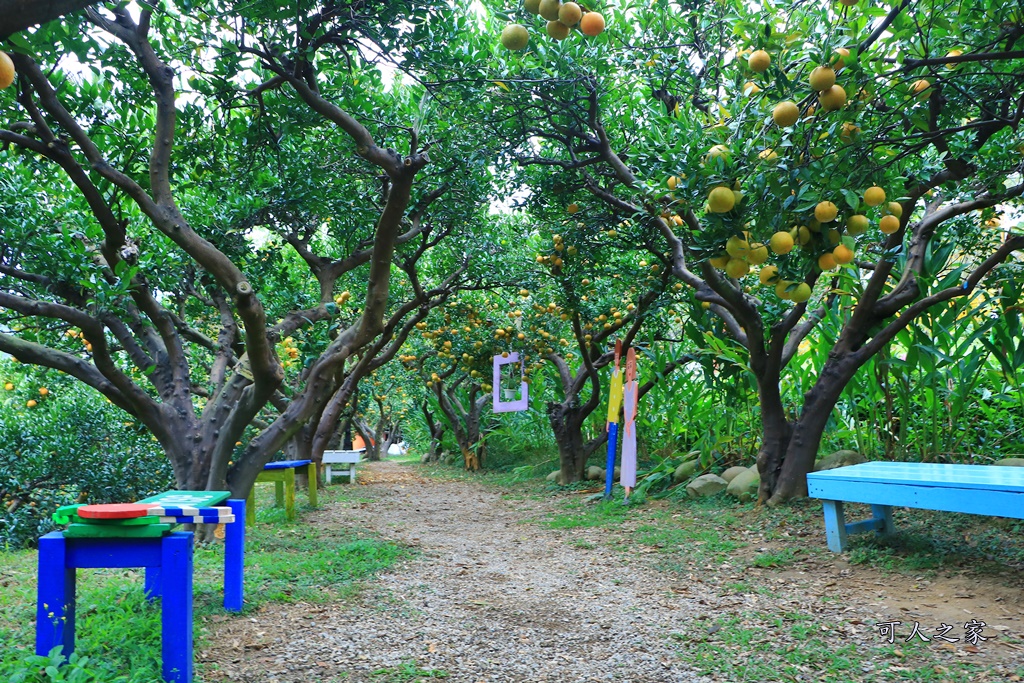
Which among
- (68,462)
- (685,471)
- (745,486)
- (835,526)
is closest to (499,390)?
(685,471)

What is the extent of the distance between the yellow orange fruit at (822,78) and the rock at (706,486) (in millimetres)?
5149

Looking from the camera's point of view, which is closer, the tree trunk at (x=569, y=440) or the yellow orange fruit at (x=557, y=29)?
the yellow orange fruit at (x=557, y=29)

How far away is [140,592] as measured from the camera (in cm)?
346

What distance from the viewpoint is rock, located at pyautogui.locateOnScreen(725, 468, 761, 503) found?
6445mm

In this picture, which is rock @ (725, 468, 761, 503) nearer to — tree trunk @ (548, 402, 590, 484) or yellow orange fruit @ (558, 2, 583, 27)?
tree trunk @ (548, 402, 590, 484)

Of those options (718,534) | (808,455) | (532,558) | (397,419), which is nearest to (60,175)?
(532,558)

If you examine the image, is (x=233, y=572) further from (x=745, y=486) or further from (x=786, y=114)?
(x=745, y=486)

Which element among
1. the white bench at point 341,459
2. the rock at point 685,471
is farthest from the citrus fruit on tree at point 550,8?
the white bench at point 341,459

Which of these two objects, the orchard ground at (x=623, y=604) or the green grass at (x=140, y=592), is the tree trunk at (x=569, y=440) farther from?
the green grass at (x=140, y=592)

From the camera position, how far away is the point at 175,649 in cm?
258

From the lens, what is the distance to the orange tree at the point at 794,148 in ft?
8.20

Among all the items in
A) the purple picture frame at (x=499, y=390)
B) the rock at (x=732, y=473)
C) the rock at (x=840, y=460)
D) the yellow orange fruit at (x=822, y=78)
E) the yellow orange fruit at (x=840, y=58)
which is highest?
the yellow orange fruit at (x=840, y=58)

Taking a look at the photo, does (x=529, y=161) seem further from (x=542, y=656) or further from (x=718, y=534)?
(x=542, y=656)

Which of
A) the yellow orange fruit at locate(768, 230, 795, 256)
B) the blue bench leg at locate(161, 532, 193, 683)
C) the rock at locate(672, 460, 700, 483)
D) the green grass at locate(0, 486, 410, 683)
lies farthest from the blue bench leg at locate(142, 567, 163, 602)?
the rock at locate(672, 460, 700, 483)
